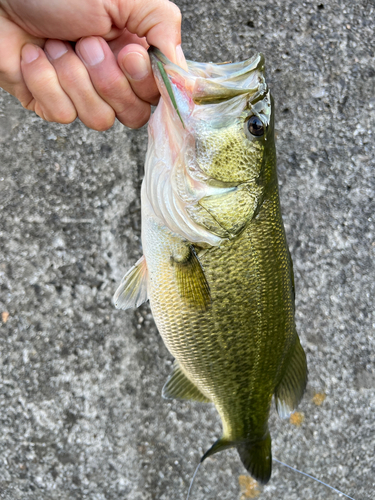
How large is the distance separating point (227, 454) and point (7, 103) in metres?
1.84

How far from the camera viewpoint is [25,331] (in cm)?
157

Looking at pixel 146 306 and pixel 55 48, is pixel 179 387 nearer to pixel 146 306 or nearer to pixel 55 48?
pixel 146 306

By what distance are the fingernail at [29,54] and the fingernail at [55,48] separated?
35mm

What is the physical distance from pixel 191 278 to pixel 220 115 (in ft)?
1.49

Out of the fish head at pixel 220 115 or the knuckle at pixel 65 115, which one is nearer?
the fish head at pixel 220 115

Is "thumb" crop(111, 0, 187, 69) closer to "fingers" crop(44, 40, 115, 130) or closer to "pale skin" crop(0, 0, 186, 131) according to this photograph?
"pale skin" crop(0, 0, 186, 131)

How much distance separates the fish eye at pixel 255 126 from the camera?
3.23 feet

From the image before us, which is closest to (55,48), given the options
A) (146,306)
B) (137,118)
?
(137,118)

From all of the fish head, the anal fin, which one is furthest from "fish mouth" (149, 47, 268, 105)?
the anal fin

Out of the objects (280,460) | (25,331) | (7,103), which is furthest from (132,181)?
(280,460)

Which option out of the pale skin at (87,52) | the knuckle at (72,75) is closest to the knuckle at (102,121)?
the pale skin at (87,52)

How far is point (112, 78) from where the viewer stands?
1.05 metres

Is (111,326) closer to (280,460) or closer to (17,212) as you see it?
(17,212)

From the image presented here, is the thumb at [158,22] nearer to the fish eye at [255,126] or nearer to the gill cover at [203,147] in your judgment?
the gill cover at [203,147]
